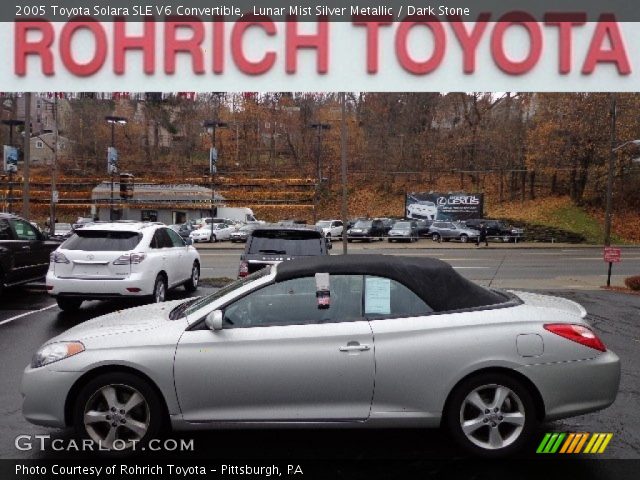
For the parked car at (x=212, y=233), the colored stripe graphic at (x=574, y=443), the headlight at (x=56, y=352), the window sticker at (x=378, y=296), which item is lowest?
the parked car at (x=212, y=233)

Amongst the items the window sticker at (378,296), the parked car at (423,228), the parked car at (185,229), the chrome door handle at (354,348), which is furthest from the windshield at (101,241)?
the parked car at (423,228)

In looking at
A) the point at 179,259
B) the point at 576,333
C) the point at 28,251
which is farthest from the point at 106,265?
the point at 576,333

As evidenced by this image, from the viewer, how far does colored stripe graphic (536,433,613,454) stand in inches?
166

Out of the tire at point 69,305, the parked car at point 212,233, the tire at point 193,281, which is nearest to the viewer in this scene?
the tire at point 69,305

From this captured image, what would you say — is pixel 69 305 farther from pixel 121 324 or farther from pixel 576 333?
pixel 576 333

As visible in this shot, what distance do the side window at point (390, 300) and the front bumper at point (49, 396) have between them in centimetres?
212

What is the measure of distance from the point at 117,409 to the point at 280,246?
4824mm

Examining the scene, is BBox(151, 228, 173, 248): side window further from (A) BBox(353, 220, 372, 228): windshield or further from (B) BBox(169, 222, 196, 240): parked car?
(A) BBox(353, 220, 372, 228): windshield

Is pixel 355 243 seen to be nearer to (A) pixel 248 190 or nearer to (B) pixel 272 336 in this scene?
(A) pixel 248 190

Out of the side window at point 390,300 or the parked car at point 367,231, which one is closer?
the side window at point 390,300

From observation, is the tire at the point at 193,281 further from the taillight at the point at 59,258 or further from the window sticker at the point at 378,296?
the window sticker at the point at 378,296

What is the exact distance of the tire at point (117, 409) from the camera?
4012 mm

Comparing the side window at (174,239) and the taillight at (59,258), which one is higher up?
the side window at (174,239)

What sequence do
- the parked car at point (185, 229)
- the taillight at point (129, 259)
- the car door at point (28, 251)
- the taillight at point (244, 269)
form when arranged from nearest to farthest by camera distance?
1. the taillight at point (244, 269)
2. the taillight at point (129, 259)
3. the car door at point (28, 251)
4. the parked car at point (185, 229)
